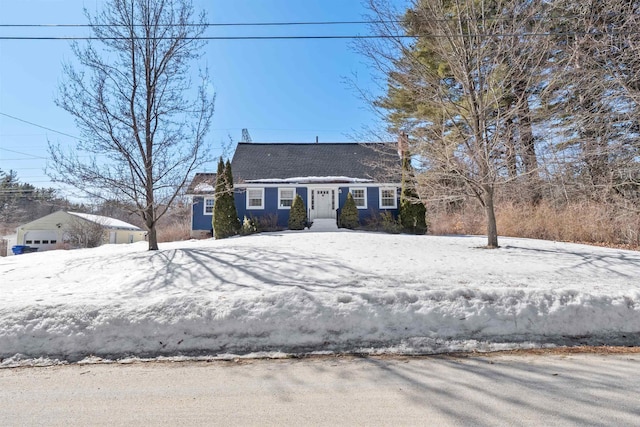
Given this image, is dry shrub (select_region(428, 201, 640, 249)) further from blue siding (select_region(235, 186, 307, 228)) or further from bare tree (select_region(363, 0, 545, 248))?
blue siding (select_region(235, 186, 307, 228))

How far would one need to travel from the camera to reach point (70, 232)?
2547 cm

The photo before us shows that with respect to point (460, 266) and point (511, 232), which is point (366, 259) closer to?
point (460, 266)

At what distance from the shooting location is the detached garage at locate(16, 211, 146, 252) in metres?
24.5

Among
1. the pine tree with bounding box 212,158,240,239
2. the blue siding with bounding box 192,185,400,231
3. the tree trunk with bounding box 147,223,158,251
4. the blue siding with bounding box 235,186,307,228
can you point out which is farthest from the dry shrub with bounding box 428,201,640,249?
the tree trunk with bounding box 147,223,158,251

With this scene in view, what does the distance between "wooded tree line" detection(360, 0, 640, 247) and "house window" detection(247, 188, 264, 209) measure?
9.20 metres

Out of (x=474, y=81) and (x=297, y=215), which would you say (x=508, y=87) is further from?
(x=297, y=215)

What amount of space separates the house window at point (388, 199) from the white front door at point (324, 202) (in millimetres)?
2766

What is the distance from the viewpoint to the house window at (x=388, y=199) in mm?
18125

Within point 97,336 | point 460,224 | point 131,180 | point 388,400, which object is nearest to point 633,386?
point 388,400

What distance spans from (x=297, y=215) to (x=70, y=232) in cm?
2044

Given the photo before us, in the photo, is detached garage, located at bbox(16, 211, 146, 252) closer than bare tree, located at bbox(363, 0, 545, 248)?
No

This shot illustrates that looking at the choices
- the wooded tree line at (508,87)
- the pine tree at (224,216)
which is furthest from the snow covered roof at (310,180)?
the wooded tree line at (508,87)

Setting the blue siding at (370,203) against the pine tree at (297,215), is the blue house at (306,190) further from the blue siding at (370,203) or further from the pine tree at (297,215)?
the pine tree at (297,215)

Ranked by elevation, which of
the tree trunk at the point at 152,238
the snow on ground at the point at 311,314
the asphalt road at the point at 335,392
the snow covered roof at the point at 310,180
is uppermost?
the snow covered roof at the point at 310,180
